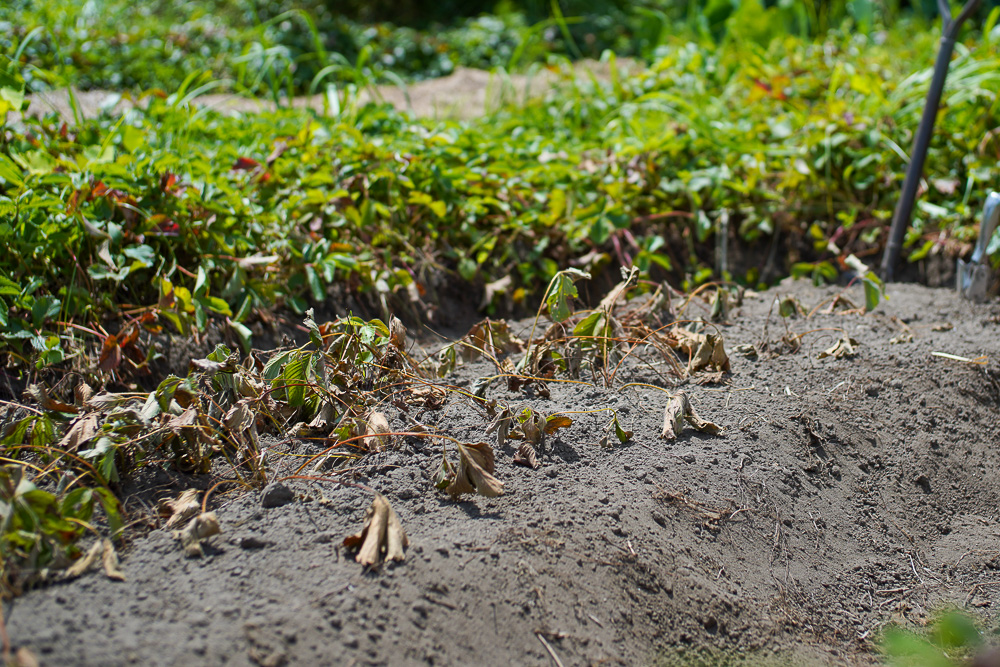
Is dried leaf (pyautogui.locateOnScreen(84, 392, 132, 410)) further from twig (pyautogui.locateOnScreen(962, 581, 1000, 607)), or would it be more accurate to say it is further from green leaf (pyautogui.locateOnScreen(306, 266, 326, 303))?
twig (pyautogui.locateOnScreen(962, 581, 1000, 607))

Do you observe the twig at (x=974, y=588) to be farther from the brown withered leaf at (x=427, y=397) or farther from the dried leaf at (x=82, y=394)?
the dried leaf at (x=82, y=394)

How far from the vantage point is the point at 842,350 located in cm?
214

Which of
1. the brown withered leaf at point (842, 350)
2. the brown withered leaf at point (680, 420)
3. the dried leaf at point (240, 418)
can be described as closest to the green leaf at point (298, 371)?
the dried leaf at point (240, 418)

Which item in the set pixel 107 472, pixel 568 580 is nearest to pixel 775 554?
pixel 568 580

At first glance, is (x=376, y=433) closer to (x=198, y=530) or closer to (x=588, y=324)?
(x=198, y=530)

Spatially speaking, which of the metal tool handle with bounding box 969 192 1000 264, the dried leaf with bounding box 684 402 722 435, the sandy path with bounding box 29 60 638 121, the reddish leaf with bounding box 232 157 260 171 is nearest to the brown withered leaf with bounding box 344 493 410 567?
the dried leaf with bounding box 684 402 722 435

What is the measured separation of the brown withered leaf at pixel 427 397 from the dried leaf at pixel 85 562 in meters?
0.78

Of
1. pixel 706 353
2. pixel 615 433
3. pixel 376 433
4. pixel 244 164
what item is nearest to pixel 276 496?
pixel 376 433

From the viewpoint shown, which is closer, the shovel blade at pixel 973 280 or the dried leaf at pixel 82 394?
the dried leaf at pixel 82 394

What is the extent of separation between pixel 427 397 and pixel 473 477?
428 millimetres

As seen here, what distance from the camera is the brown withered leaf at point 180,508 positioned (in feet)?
4.55

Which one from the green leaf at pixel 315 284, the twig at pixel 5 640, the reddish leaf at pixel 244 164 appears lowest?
the twig at pixel 5 640

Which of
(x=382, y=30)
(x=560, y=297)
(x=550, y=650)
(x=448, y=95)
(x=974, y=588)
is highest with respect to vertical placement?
(x=382, y=30)

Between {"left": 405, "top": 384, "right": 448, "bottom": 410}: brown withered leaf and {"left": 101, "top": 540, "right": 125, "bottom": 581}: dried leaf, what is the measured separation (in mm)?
766
